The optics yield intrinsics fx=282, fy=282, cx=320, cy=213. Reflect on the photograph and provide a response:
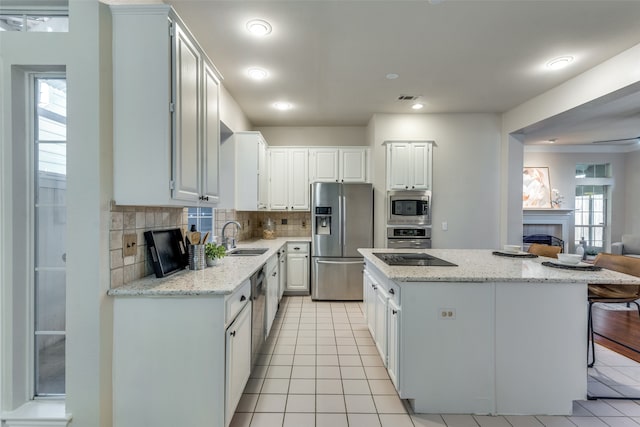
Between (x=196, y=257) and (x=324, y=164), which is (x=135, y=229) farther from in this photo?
(x=324, y=164)

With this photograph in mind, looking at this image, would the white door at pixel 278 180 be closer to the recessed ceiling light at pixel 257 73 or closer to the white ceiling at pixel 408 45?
the white ceiling at pixel 408 45

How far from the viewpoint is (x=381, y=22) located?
2.24m

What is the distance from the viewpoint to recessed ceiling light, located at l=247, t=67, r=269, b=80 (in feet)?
9.80

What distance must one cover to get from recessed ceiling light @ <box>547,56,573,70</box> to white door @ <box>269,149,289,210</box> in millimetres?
3419

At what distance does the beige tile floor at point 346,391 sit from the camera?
1.76 meters

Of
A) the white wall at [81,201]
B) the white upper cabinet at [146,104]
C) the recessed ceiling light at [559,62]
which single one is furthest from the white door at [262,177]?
the recessed ceiling light at [559,62]

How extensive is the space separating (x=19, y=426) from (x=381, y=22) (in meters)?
3.39

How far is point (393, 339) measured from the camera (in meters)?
1.94

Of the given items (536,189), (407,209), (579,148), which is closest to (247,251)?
(407,209)

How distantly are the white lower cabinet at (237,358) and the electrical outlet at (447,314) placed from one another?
127cm

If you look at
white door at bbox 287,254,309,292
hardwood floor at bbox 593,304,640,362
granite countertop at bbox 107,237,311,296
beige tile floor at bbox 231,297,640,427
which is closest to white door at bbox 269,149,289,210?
white door at bbox 287,254,309,292

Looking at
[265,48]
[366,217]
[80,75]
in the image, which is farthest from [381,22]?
[366,217]

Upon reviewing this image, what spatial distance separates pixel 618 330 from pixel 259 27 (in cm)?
479

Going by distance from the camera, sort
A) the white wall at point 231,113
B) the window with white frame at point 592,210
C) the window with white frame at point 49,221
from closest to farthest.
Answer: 1. the window with white frame at point 49,221
2. the white wall at point 231,113
3. the window with white frame at point 592,210
